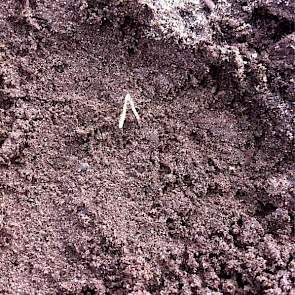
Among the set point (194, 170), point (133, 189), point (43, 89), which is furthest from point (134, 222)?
point (43, 89)

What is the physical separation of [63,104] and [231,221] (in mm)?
552

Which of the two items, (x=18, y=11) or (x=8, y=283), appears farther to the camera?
(x=18, y=11)

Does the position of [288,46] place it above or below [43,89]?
above

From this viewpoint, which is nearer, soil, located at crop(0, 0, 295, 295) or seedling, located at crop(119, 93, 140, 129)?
soil, located at crop(0, 0, 295, 295)

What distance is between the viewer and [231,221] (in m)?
1.39

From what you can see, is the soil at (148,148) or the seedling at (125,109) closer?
the soil at (148,148)

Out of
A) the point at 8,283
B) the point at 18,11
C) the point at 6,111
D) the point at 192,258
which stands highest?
the point at 18,11

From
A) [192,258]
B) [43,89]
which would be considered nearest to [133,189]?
[192,258]

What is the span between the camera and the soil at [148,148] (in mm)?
1356

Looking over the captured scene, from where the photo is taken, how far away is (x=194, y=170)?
1434 mm

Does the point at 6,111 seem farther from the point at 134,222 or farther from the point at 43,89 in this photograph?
the point at 134,222

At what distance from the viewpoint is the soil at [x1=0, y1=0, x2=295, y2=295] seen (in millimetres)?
1356

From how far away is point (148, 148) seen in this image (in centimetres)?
146

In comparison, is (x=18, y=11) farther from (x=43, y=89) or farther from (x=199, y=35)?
(x=199, y=35)
